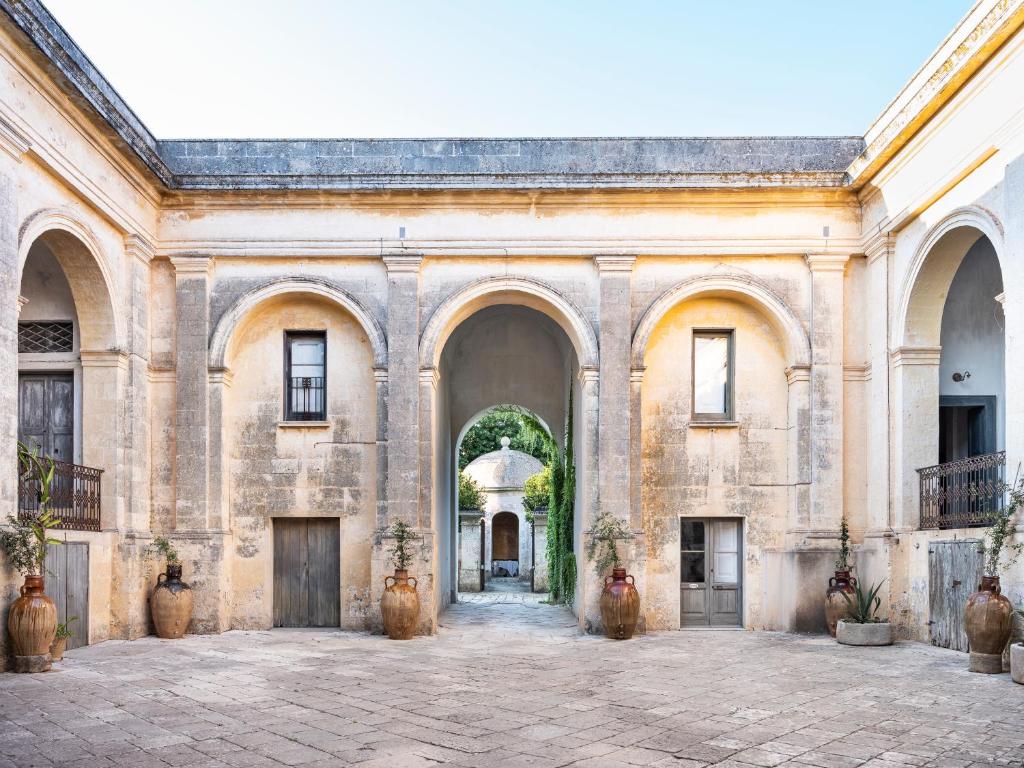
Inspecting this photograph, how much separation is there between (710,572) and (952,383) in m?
4.29

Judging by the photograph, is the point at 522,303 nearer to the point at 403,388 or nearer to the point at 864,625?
the point at 403,388

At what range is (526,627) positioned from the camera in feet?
45.1

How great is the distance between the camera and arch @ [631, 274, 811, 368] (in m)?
13.2

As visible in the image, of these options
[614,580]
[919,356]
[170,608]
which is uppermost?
[919,356]

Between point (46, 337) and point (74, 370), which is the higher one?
point (46, 337)

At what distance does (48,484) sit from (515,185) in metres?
7.05

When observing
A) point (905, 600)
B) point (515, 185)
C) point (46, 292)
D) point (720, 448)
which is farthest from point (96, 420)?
point (905, 600)

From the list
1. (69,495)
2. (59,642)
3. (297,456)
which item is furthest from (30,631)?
(297,456)

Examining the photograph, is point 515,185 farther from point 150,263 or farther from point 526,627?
point 526,627

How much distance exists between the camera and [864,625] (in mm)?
11414

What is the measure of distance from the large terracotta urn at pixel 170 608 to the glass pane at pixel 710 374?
750cm

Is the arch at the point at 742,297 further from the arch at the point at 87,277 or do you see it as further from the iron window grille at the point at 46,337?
the iron window grille at the point at 46,337

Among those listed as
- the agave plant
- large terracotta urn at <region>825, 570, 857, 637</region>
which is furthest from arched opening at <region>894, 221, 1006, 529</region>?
large terracotta urn at <region>825, 570, 857, 637</region>

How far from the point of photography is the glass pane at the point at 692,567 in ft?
44.3
